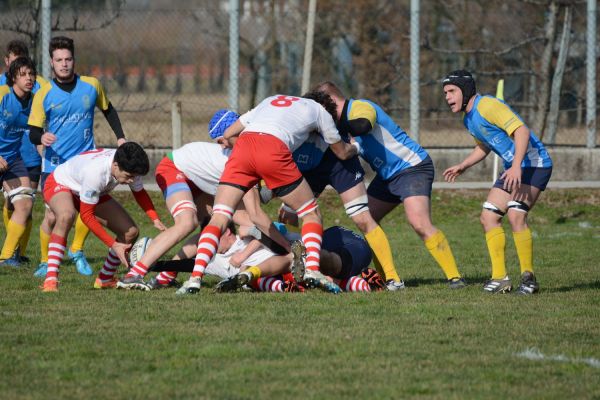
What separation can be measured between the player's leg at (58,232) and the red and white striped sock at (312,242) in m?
1.89

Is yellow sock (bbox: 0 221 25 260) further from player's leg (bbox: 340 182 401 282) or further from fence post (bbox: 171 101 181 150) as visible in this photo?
fence post (bbox: 171 101 181 150)

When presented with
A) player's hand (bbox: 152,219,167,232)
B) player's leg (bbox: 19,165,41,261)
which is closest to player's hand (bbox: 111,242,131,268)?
player's hand (bbox: 152,219,167,232)

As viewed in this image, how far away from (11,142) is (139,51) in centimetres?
1025

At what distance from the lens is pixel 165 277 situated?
869 cm

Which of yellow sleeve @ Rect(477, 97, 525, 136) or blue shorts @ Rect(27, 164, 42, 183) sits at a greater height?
yellow sleeve @ Rect(477, 97, 525, 136)

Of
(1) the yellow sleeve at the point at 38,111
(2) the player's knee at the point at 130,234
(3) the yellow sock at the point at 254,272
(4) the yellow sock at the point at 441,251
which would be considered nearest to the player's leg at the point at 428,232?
(4) the yellow sock at the point at 441,251

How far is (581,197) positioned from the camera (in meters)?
15.4

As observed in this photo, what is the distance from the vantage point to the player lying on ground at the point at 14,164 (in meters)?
10.2

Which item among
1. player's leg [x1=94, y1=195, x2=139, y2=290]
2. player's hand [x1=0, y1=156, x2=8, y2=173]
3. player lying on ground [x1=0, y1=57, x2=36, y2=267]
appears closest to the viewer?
player's leg [x1=94, y1=195, x2=139, y2=290]

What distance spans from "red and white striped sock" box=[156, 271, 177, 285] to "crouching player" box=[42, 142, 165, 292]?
345 millimetres

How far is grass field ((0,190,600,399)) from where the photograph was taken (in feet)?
16.8

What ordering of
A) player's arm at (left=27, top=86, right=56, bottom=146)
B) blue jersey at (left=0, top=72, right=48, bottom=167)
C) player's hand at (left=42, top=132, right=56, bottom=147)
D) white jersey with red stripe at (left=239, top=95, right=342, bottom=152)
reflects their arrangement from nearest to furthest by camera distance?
1. white jersey with red stripe at (left=239, top=95, right=342, bottom=152)
2. player's hand at (left=42, top=132, right=56, bottom=147)
3. player's arm at (left=27, top=86, right=56, bottom=146)
4. blue jersey at (left=0, top=72, right=48, bottom=167)

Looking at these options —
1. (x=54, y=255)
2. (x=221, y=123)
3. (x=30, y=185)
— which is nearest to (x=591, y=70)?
(x=221, y=123)

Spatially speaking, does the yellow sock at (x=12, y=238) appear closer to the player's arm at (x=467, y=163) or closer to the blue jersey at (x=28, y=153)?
the blue jersey at (x=28, y=153)
